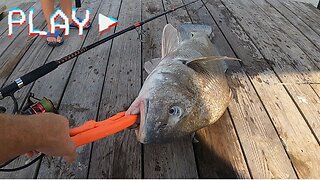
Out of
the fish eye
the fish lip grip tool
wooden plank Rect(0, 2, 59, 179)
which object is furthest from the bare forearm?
wooden plank Rect(0, 2, 59, 179)

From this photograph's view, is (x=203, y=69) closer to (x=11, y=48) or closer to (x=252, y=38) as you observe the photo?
(x=252, y=38)

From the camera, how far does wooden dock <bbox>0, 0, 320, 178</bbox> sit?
2041mm

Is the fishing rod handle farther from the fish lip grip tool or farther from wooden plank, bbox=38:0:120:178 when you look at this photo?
the fish lip grip tool

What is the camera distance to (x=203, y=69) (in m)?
2.28

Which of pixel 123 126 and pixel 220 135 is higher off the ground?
pixel 123 126

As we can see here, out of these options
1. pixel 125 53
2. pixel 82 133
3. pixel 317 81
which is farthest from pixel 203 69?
pixel 317 81

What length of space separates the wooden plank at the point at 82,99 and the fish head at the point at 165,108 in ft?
1.78

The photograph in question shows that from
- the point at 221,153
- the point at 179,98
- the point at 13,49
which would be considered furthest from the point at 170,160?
the point at 13,49

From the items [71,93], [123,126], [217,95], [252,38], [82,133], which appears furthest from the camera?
[252,38]

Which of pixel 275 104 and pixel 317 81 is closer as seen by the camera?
pixel 275 104

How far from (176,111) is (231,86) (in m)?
1.27

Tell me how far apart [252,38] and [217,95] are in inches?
87.1

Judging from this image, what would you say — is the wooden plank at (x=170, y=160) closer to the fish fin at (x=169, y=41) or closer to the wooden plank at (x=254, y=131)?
the wooden plank at (x=254, y=131)

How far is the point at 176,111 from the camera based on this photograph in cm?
184
